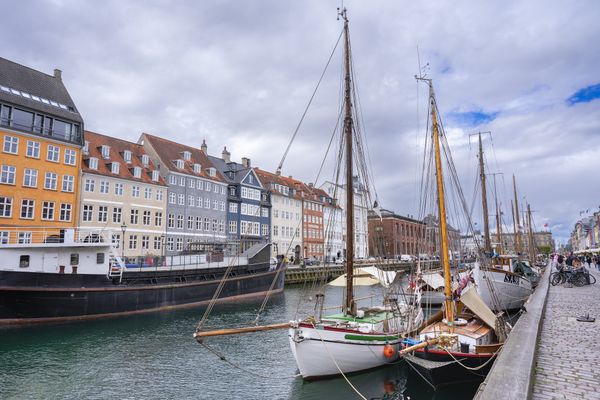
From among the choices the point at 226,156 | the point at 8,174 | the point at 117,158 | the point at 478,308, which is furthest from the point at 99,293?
the point at 226,156

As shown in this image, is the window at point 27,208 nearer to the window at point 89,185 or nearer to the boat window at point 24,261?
the window at point 89,185

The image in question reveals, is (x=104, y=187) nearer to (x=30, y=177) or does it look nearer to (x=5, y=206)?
(x=30, y=177)

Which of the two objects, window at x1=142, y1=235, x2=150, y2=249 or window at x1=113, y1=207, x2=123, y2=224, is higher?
window at x1=113, y1=207, x2=123, y2=224

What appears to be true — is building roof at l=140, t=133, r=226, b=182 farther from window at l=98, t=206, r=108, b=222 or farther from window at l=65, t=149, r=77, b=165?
window at l=65, t=149, r=77, b=165

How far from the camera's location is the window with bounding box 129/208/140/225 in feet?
136

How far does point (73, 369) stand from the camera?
48.2 ft

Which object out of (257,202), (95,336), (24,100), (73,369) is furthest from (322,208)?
(73,369)

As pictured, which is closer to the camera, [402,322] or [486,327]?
[486,327]

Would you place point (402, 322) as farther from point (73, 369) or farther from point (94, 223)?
point (94, 223)

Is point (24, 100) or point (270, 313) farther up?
point (24, 100)

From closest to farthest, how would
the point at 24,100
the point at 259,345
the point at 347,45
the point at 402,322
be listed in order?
the point at 402,322, the point at 347,45, the point at 259,345, the point at 24,100

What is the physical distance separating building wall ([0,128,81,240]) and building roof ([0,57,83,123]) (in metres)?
2.73

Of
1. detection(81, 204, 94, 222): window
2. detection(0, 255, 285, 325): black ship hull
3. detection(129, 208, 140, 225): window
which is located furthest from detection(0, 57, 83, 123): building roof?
detection(0, 255, 285, 325): black ship hull

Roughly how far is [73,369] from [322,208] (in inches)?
2503
